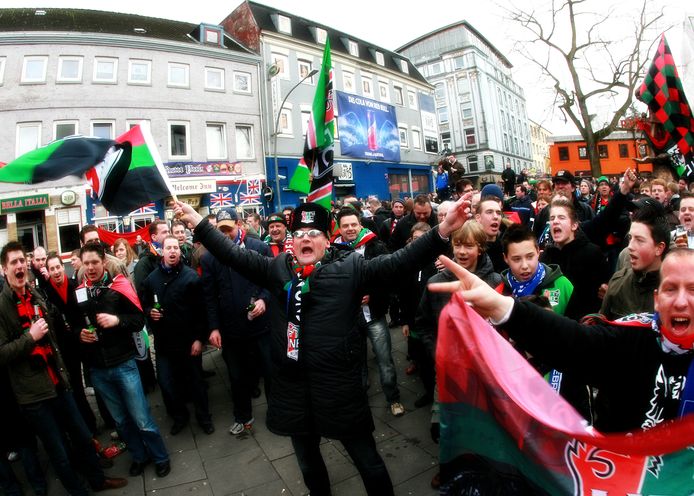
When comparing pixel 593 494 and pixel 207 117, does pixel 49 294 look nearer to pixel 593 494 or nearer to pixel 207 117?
pixel 593 494

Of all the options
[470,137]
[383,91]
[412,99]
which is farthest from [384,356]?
[470,137]

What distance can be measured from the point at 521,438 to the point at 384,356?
8.98 feet

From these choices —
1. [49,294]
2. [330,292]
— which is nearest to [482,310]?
[330,292]

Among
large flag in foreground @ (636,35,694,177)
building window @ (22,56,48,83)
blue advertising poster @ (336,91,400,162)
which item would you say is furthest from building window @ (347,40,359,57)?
large flag in foreground @ (636,35,694,177)

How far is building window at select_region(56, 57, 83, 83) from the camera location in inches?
703

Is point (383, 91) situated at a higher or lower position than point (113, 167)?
higher

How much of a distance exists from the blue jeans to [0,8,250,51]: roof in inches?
840

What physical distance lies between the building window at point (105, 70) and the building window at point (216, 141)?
4750 millimetres

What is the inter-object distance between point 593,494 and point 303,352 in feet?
5.23

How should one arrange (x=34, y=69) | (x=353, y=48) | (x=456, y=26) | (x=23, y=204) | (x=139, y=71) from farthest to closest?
(x=456, y=26)
(x=353, y=48)
(x=139, y=71)
(x=34, y=69)
(x=23, y=204)

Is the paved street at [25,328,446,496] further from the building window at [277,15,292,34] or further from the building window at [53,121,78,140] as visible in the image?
the building window at [277,15,292,34]

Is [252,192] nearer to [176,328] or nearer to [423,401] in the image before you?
[176,328]

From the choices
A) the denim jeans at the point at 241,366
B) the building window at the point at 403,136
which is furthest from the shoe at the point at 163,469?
the building window at the point at 403,136

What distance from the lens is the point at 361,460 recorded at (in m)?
2.46
